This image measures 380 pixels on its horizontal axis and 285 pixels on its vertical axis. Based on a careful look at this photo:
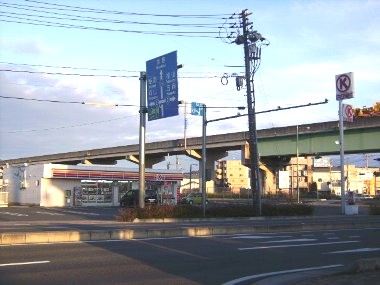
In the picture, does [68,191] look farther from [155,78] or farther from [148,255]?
[148,255]

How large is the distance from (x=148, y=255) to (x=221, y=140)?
6301cm

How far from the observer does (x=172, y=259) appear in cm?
1283

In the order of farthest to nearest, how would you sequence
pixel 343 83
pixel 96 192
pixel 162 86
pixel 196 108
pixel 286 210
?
pixel 96 192 < pixel 343 83 < pixel 286 210 < pixel 196 108 < pixel 162 86

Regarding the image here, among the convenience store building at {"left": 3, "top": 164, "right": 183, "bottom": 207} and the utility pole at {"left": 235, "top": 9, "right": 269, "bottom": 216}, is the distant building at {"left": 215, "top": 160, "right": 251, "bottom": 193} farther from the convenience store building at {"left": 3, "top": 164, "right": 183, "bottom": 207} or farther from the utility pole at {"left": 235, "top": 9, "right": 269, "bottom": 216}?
the utility pole at {"left": 235, "top": 9, "right": 269, "bottom": 216}

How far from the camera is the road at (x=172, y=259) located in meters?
10.2

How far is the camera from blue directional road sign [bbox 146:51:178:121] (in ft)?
96.1

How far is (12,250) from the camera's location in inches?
541

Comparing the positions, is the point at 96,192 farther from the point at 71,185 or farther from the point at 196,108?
the point at 196,108

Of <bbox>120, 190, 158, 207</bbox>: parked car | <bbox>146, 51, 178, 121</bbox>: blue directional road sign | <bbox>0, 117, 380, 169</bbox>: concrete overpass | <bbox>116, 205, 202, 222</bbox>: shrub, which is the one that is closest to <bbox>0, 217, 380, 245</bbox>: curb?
<bbox>146, 51, 178, 121</bbox>: blue directional road sign

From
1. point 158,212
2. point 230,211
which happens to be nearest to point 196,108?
point 158,212

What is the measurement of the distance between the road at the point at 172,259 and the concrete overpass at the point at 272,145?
3931 cm

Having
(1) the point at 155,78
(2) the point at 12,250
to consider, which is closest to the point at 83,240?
(2) the point at 12,250

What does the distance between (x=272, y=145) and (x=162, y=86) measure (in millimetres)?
41530

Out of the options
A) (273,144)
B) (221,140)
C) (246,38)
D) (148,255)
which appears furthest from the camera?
(221,140)
